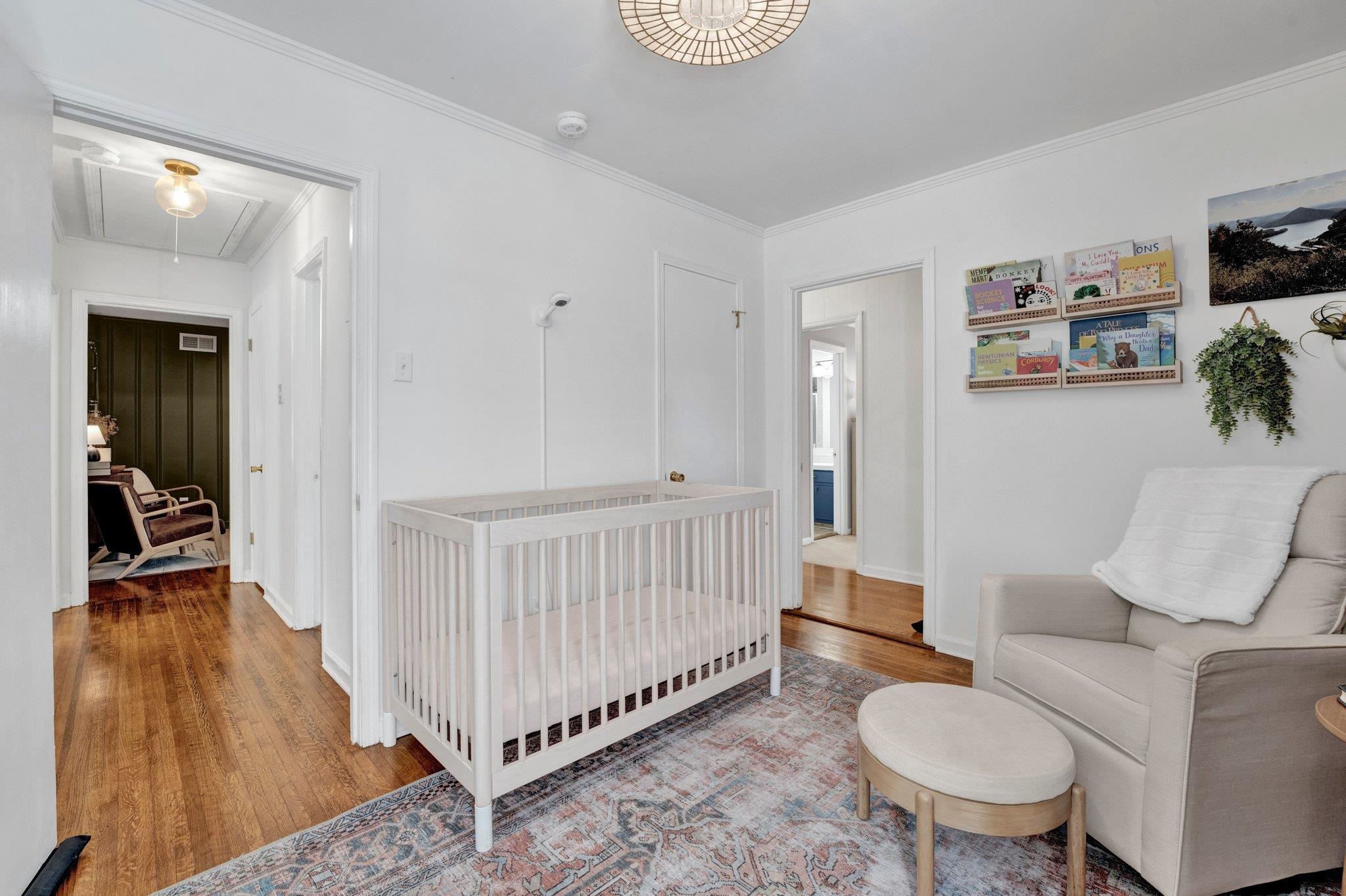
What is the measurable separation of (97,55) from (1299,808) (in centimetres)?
347

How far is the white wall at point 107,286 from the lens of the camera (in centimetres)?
362

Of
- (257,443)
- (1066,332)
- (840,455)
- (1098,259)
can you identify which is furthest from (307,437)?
(840,455)

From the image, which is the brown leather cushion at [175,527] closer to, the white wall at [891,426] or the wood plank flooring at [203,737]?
the wood plank flooring at [203,737]

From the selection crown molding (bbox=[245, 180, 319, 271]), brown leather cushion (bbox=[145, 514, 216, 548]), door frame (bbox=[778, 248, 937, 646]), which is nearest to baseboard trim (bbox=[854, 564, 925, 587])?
door frame (bbox=[778, 248, 937, 646])

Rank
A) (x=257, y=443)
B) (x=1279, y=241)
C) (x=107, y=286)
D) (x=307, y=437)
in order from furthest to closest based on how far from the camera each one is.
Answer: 1. (x=257, y=443)
2. (x=107, y=286)
3. (x=307, y=437)
4. (x=1279, y=241)

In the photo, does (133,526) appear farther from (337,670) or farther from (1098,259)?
(1098,259)

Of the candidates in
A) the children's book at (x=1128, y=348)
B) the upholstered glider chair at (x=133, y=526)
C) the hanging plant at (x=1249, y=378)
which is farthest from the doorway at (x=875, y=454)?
the upholstered glider chair at (x=133, y=526)

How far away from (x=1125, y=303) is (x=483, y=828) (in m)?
2.87

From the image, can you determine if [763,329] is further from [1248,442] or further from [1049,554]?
[1248,442]

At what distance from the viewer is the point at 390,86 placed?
2.12m

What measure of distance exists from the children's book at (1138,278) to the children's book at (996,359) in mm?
447

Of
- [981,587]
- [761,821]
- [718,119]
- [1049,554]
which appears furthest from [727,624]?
[718,119]

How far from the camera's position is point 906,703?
5.06 ft

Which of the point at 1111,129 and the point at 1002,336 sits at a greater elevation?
the point at 1111,129
